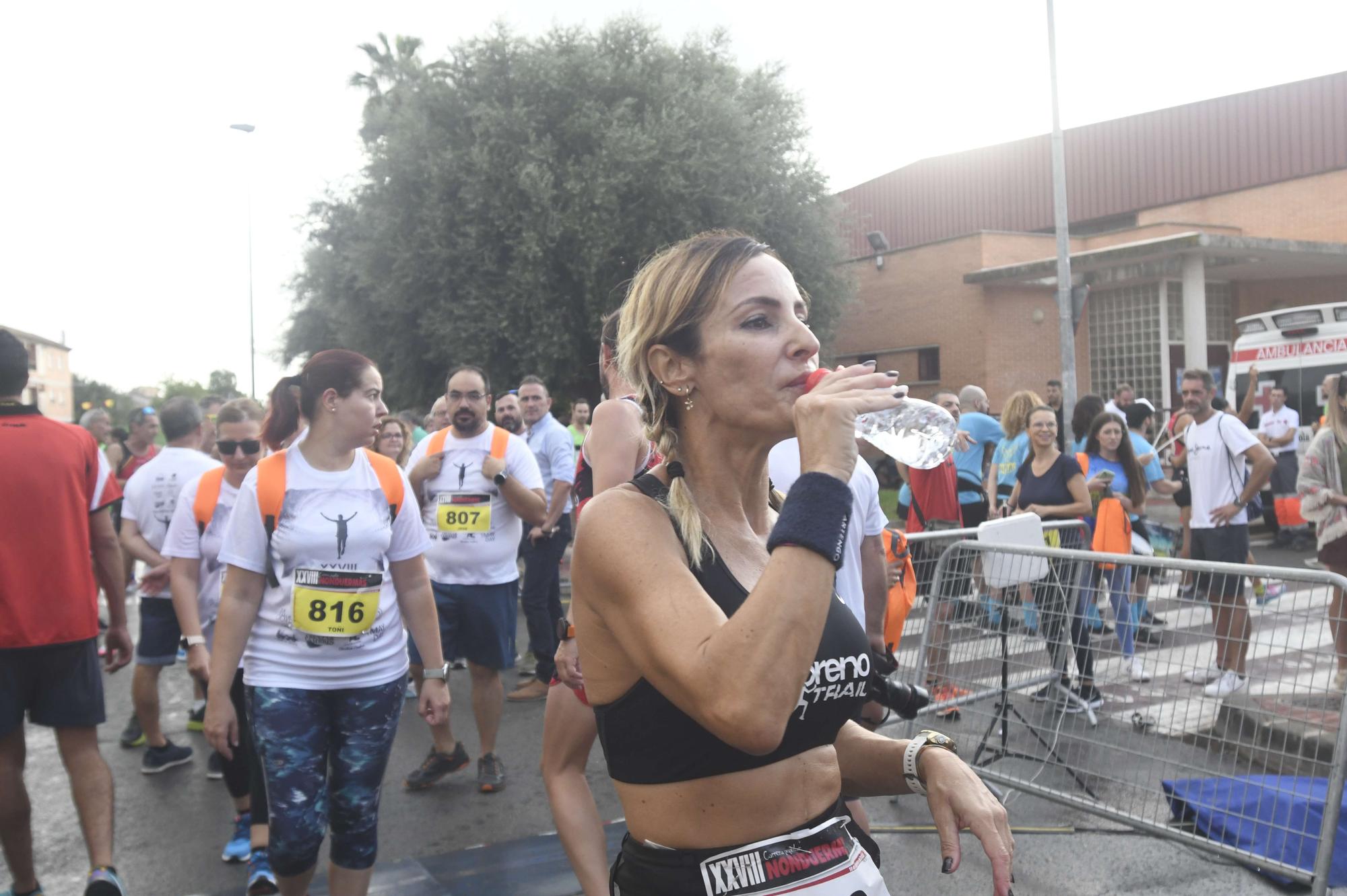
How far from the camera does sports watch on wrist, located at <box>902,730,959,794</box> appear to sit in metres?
1.87

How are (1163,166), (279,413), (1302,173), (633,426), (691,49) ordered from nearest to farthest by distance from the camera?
(633,426) < (279,413) < (691,49) < (1302,173) < (1163,166)

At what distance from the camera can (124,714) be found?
7.34m

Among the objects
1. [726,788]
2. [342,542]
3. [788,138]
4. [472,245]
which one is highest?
[788,138]

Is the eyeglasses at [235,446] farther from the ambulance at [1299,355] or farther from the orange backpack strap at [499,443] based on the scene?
the ambulance at [1299,355]

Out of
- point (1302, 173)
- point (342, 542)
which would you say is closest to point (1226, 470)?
point (342, 542)

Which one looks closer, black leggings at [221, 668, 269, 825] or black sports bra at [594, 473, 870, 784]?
black sports bra at [594, 473, 870, 784]

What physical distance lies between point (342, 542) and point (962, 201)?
3430cm

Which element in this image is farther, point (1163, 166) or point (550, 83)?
point (1163, 166)

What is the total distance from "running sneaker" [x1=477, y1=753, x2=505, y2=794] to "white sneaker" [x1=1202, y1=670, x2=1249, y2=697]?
3.47 m

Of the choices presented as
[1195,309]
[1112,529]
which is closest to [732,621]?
[1112,529]

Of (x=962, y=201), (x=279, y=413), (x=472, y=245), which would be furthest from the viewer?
(x=962, y=201)

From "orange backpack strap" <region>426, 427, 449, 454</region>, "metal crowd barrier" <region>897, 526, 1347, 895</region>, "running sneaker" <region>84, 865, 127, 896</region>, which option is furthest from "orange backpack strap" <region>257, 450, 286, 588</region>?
"metal crowd barrier" <region>897, 526, 1347, 895</region>

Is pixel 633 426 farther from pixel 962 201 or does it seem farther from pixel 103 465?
pixel 962 201

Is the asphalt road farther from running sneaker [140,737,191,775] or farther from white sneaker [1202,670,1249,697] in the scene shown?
white sneaker [1202,670,1249,697]
